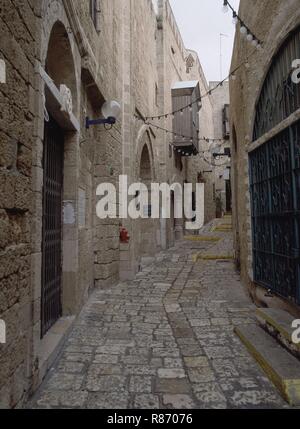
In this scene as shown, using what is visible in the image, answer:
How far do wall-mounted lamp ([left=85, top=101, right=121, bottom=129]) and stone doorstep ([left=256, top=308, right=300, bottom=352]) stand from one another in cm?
376

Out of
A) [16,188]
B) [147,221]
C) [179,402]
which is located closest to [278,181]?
[179,402]

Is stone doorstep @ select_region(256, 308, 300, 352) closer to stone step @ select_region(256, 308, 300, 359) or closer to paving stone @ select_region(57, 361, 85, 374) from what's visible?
stone step @ select_region(256, 308, 300, 359)

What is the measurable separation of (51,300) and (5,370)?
1.87 meters

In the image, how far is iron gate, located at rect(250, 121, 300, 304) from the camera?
11.3 feet

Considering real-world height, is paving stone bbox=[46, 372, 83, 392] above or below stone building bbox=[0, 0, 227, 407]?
below

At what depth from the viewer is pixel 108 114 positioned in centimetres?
550

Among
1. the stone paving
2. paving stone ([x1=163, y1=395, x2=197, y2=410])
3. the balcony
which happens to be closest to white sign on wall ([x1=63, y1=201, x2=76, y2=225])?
the stone paving

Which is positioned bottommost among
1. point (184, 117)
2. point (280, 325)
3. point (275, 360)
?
point (275, 360)

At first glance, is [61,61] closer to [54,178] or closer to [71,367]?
[54,178]

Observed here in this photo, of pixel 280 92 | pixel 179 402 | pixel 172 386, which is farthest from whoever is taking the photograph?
pixel 280 92

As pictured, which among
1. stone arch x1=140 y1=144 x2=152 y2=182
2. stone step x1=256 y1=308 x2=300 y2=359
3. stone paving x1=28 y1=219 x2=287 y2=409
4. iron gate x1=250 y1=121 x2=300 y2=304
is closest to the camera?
stone paving x1=28 y1=219 x2=287 y2=409

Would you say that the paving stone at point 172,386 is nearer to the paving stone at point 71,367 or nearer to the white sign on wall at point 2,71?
the paving stone at point 71,367

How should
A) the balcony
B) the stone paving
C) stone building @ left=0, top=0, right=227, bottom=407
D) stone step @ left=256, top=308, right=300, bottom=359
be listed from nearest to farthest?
stone building @ left=0, top=0, right=227, bottom=407 < the stone paving < stone step @ left=256, top=308, right=300, bottom=359 < the balcony

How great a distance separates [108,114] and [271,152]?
9.55 ft
